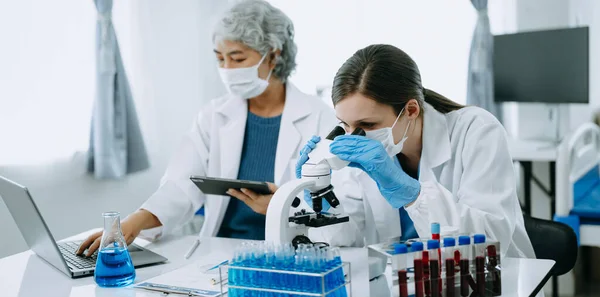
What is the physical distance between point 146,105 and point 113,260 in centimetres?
216

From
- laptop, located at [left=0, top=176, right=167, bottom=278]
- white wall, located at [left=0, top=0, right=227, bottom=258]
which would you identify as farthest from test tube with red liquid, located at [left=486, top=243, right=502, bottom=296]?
white wall, located at [left=0, top=0, right=227, bottom=258]

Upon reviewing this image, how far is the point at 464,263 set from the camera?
1.22 m

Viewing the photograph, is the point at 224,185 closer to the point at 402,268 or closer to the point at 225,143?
the point at 225,143

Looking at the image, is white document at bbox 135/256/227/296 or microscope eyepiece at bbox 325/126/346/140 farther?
microscope eyepiece at bbox 325/126/346/140

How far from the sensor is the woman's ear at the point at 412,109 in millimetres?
1649

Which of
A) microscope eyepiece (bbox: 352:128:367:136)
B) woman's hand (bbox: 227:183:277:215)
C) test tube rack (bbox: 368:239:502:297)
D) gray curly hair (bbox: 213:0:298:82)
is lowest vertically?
test tube rack (bbox: 368:239:502:297)

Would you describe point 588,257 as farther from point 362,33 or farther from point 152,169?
point 152,169

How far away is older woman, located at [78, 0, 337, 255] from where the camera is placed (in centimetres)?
220

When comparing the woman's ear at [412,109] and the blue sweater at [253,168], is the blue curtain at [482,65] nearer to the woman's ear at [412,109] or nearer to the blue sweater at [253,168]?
the blue sweater at [253,168]

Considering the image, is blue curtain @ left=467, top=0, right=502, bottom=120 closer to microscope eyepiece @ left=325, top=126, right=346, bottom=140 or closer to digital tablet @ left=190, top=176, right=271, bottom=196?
digital tablet @ left=190, top=176, right=271, bottom=196

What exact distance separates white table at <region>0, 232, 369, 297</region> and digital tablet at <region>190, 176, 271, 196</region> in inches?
5.7

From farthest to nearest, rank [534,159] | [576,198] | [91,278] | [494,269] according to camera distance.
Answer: [534,159], [576,198], [91,278], [494,269]

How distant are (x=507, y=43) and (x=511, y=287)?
6.97 ft

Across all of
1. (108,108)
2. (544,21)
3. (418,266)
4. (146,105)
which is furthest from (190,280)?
(544,21)
